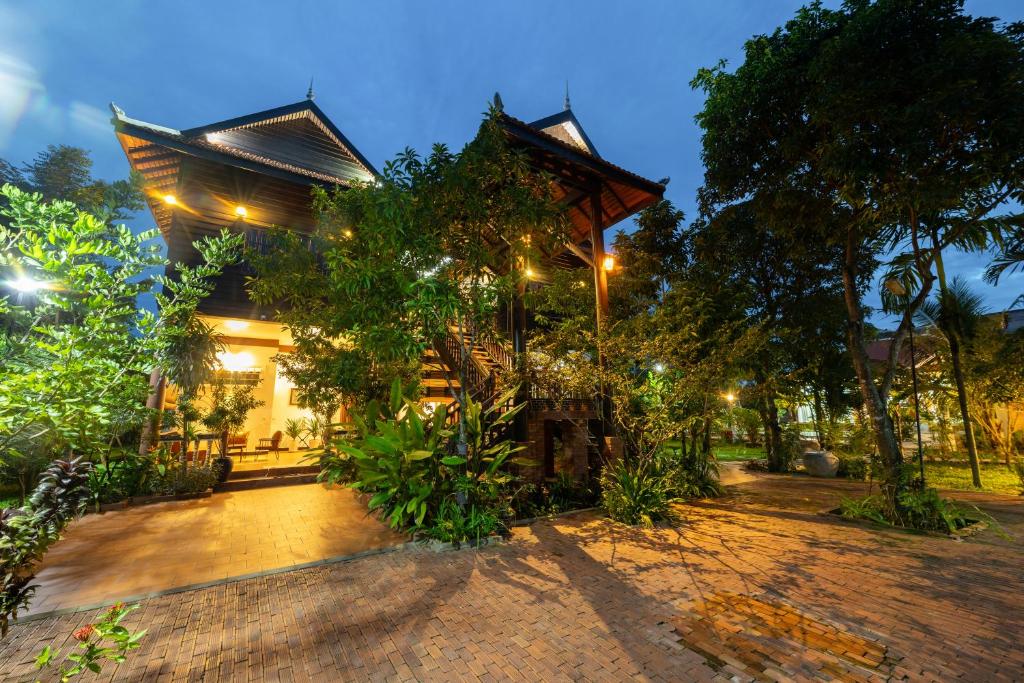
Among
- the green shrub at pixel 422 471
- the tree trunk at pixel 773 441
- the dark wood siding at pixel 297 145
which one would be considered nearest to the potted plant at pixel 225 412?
the green shrub at pixel 422 471

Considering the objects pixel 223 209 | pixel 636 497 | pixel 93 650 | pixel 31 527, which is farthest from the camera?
pixel 223 209

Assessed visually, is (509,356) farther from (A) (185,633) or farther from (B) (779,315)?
(B) (779,315)

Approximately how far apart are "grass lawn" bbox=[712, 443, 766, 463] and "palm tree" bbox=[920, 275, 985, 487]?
656cm

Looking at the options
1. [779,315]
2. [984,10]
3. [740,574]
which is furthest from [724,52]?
[740,574]

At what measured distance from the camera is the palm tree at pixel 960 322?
30.7 ft

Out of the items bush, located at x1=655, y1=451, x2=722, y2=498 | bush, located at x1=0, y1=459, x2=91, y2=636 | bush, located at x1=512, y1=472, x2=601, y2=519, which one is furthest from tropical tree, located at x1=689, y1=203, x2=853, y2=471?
bush, located at x1=0, y1=459, x2=91, y2=636

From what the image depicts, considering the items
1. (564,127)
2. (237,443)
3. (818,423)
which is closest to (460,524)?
(237,443)

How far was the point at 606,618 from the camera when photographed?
3520mm

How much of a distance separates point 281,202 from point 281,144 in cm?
287

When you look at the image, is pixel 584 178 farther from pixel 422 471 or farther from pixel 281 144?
pixel 281 144

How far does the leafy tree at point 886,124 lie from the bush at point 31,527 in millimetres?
9544

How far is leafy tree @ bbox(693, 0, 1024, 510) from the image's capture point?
203 inches

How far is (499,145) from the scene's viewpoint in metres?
5.49

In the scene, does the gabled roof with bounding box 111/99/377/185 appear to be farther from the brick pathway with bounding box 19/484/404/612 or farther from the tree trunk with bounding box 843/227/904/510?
the tree trunk with bounding box 843/227/904/510
